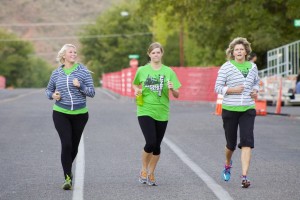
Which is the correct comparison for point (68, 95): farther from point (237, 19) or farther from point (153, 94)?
point (237, 19)

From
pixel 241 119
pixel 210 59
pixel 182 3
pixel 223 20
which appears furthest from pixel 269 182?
pixel 210 59

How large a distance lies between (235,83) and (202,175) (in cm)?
138

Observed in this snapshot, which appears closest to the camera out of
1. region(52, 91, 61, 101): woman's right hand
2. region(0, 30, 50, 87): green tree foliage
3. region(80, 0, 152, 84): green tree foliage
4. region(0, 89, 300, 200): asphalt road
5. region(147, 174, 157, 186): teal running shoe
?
region(0, 89, 300, 200): asphalt road

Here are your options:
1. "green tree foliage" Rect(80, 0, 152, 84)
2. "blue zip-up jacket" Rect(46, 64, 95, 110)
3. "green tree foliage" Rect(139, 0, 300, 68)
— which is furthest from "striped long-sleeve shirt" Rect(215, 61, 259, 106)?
"green tree foliage" Rect(80, 0, 152, 84)

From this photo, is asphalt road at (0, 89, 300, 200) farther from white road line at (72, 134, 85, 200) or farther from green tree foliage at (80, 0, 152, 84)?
green tree foliage at (80, 0, 152, 84)

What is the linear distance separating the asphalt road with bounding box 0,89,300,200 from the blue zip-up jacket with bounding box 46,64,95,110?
3.15 feet

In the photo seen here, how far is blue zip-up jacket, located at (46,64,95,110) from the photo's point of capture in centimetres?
1003

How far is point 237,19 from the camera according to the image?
47906mm

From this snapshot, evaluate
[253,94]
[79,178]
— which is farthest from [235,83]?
[79,178]

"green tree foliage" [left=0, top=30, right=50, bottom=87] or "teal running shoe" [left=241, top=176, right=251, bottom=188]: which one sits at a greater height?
"green tree foliage" [left=0, top=30, right=50, bottom=87]

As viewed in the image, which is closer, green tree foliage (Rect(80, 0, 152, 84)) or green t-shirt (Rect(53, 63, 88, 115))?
green t-shirt (Rect(53, 63, 88, 115))

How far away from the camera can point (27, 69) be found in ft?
570

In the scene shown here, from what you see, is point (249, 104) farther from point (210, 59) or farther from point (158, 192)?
point (210, 59)

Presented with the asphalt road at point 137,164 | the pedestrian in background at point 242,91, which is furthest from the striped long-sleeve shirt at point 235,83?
the asphalt road at point 137,164
